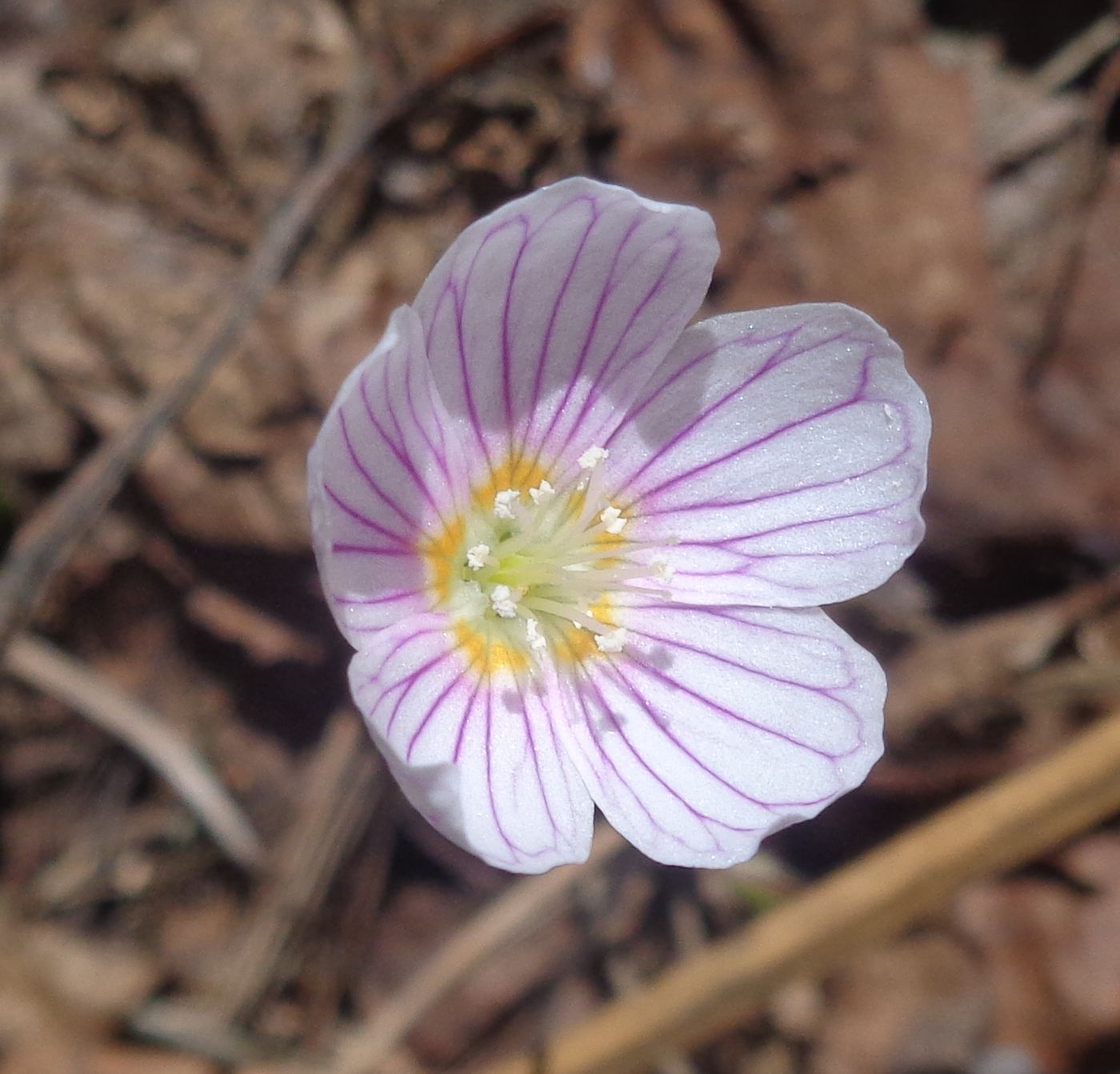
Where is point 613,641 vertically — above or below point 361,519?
below

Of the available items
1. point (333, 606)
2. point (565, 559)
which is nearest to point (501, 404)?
point (565, 559)

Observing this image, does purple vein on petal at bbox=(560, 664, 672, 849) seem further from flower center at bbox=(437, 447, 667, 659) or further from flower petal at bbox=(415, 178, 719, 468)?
flower petal at bbox=(415, 178, 719, 468)

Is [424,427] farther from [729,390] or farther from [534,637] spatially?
[729,390]

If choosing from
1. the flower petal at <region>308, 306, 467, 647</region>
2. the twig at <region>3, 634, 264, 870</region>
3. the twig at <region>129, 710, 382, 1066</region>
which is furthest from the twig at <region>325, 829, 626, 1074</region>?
the flower petal at <region>308, 306, 467, 647</region>

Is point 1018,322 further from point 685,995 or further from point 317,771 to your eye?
point 317,771

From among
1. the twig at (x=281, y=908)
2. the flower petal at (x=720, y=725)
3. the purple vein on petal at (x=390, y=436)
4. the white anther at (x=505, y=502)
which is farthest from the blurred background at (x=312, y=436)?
the flower petal at (x=720, y=725)

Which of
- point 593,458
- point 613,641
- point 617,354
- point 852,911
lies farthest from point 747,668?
point 852,911
